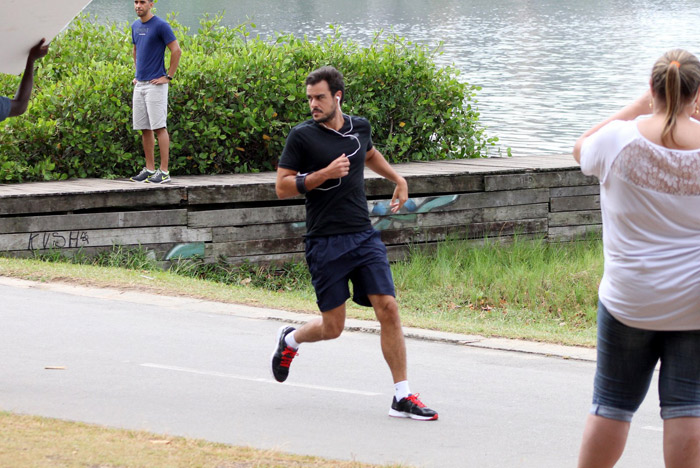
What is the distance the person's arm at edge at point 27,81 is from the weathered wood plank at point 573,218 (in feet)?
25.9

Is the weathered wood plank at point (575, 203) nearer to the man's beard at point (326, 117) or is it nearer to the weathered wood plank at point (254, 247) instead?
the weathered wood plank at point (254, 247)

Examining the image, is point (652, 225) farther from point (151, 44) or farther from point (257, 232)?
point (151, 44)

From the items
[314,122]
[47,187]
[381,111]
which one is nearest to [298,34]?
[381,111]

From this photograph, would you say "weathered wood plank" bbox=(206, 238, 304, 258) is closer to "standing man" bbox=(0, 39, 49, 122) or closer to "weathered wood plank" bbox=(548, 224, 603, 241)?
"weathered wood plank" bbox=(548, 224, 603, 241)

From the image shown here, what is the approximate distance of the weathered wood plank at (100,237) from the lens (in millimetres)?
10570

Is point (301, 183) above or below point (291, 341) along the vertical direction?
above

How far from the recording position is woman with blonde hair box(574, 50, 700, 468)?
3904 millimetres

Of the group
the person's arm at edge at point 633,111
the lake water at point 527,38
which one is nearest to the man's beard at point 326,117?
the person's arm at edge at point 633,111

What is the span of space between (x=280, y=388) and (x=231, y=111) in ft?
20.7

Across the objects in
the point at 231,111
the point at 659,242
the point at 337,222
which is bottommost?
A: the point at 337,222

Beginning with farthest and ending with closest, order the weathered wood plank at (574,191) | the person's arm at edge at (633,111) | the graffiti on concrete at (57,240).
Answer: the weathered wood plank at (574,191) < the graffiti on concrete at (57,240) < the person's arm at edge at (633,111)

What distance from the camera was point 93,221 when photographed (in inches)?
424

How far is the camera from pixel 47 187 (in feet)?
36.5

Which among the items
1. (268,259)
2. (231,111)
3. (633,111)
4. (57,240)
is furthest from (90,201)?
(633,111)
